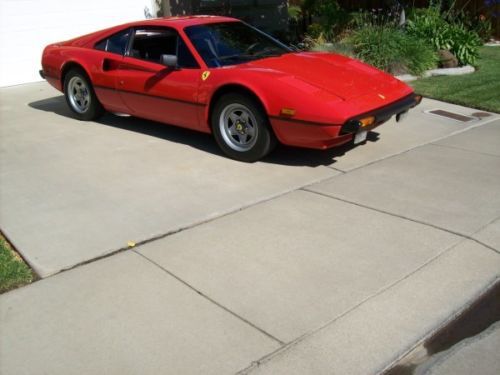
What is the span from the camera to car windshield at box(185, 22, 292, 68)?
6.10 meters

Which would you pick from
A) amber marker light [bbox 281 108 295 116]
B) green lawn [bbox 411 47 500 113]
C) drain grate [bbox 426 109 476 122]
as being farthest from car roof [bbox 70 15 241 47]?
green lawn [bbox 411 47 500 113]

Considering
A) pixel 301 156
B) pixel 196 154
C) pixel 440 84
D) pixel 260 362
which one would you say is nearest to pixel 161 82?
pixel 196 154

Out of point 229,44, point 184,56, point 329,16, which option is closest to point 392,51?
point 329,16

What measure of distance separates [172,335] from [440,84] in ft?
25.7

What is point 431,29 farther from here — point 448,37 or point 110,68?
point 110,68

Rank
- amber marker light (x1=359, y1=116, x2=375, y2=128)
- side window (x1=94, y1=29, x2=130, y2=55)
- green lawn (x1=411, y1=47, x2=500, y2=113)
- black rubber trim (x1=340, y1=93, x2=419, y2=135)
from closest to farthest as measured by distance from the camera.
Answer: black rubber trim (x1=340, y1=93, x2=419, y2=135) < amber marker light (x1=359, y1=116, x2=375, y2=128) < side window (x1=94, y1=29, x2=130, y2=55) < green lawn (x1=411, y1=47, x2=500, y2=113)

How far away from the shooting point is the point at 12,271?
3852 mm

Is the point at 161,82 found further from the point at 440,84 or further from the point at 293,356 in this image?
the point at 440,84

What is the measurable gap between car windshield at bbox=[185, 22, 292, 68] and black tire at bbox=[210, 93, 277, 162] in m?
0.50

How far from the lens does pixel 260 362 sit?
2920 millimetres

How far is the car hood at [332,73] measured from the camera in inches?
218

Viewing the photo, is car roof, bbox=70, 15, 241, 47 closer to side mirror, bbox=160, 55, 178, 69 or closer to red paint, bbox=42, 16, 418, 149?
→ red paint, bbox=42, 16, 418, 149

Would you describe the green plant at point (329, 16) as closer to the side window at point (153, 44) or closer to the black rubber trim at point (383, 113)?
the side window at point (153, 44)

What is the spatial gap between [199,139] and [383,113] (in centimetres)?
230
